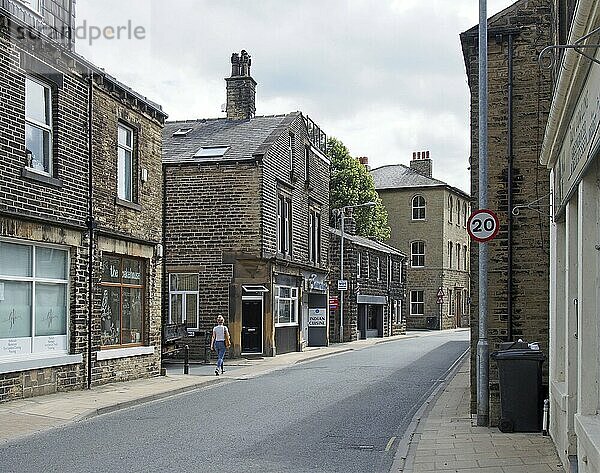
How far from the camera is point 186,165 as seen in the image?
108 feet

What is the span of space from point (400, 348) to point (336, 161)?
29695 millimetres

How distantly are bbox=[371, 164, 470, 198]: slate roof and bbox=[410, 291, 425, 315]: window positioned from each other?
29.1 feet

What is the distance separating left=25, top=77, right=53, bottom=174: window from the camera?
706 inches

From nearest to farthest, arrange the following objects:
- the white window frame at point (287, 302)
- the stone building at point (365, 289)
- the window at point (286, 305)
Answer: the white window frame at point (287, 302), the window at point (286, 305), the stone building at point (365, 289)

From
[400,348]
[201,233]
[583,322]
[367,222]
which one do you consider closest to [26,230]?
[583,322]

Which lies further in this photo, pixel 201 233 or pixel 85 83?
pixel 201 233

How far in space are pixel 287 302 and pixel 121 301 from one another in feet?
47.8

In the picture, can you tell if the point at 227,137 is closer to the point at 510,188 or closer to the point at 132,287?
the point at 132,287

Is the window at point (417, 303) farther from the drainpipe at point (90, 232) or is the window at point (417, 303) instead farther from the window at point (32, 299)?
the window at point (32, 299)

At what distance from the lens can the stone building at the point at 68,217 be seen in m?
17.1

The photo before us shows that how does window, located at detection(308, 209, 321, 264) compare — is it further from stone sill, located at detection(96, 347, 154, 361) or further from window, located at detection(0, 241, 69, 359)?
window, located at detection(0, 241, 69, 359)

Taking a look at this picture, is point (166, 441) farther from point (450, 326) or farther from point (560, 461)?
point (450, 326)

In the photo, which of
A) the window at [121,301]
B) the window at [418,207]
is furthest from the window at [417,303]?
the window at [121,301]

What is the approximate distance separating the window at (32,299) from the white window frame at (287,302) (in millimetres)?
15435
